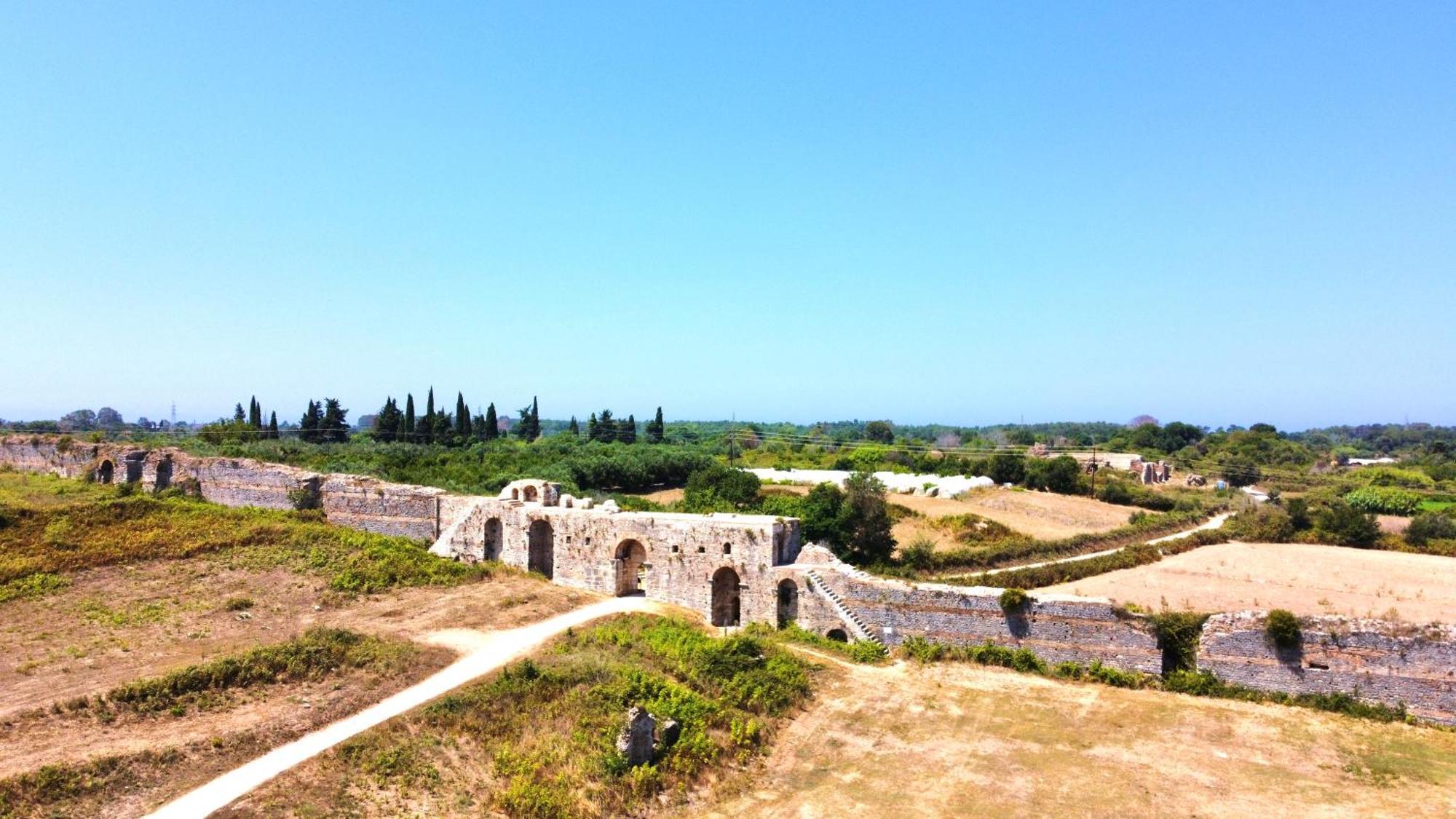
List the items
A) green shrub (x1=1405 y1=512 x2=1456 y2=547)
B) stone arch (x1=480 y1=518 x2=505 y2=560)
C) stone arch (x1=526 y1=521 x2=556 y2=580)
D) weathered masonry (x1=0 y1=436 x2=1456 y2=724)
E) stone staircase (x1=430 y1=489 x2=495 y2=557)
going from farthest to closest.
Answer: green shrub (x1=1405 y1=512 x2=1456 y2=547) → stone staircase (x1=430 y1=489 x2=495 y2=557) → stone arch (x1=480 y1=518 x2=505 y2=560) → stone arch (x1=526 y1=521 x2=556 y2=580) → weathered masonry (x1=0 y1=436 x2=1456 y2=724)

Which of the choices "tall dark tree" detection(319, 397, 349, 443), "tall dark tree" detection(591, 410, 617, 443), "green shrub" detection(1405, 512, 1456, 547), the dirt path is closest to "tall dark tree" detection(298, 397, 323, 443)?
"tall dark tree" detection(319, 397, 349, 443)

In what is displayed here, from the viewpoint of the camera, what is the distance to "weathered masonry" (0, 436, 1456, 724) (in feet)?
65.1

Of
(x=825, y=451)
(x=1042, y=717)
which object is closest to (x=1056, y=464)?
(x=825, y=451)

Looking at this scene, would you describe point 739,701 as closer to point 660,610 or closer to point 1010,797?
point 1010,797

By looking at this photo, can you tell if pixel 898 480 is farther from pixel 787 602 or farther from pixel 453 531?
pixel 453 531

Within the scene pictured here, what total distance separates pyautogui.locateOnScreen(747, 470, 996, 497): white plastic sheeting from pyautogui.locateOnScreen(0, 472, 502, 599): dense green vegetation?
27.5 m

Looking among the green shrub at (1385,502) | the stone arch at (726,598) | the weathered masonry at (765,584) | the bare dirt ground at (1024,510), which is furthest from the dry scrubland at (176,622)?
the green shrub at (1385,502)

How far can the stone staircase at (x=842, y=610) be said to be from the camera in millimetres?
24000

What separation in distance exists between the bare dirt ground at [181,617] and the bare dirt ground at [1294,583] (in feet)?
65.6

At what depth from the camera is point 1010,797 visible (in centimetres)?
1528

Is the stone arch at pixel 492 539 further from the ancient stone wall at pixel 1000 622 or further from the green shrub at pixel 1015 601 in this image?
the green shrub at pixel 1015 601

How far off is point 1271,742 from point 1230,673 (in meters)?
3.20

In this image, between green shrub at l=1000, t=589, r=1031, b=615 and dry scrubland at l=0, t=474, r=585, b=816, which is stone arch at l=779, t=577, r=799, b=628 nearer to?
green shrub at l=1000, t=589, r=1031, b=615

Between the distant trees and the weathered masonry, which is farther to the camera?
the distant trees
